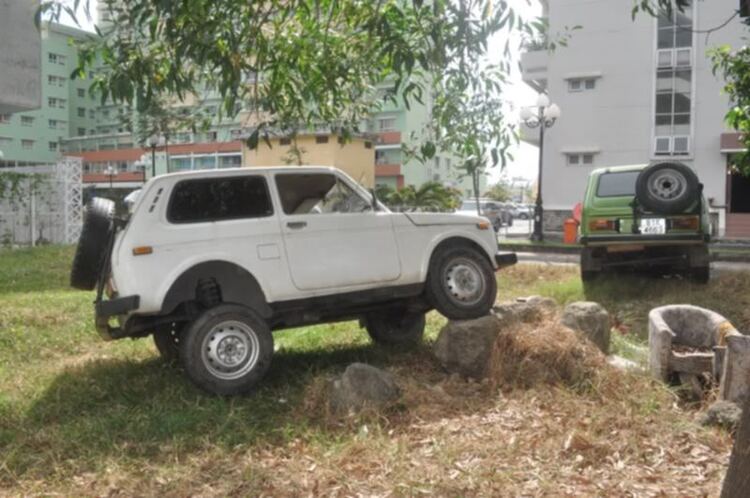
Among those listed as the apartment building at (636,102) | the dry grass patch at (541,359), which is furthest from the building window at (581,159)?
the dry grass patch at (541,359)

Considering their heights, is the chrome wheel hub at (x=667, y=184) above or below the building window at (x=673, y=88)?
below

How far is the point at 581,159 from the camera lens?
3019 centimetres

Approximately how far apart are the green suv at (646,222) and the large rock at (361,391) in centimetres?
554

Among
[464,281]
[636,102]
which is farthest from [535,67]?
[464,281]

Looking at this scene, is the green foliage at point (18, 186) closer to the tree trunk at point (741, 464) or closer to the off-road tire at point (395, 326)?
the off-road tire at point (395, 326)

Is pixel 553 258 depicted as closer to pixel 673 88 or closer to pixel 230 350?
pixel 230 350

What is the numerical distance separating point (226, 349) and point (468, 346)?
2.04 metres

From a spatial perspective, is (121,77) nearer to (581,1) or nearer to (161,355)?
(161,355)

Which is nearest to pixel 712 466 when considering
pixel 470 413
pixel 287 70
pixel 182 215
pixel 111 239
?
pixel 470 413

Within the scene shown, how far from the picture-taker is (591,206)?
34.1ft

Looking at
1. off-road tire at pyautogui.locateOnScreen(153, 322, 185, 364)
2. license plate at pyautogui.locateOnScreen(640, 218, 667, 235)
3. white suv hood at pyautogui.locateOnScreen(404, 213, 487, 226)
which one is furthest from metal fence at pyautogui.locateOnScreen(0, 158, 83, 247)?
license plate at pyautogui.locateOnScreen(640, 218, 667, 235)

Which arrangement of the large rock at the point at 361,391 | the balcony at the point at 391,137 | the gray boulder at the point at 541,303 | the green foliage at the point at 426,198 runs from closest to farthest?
the large rock at the point at 361,391, the gray boulder at the point at 541,303, the green foliage at the point at 426,198, the balcony at the point at 391,137

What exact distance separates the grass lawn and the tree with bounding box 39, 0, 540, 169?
7.10 feet

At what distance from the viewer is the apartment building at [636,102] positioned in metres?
27.7
